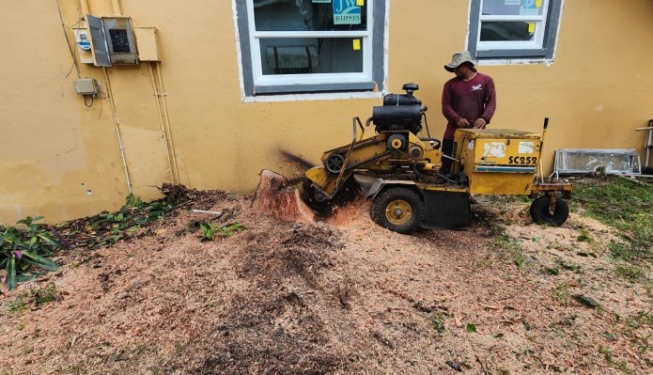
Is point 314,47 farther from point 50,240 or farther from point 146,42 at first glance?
point 50,240

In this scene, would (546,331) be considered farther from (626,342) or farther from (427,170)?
(427,170)

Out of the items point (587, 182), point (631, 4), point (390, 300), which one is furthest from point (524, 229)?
point (631, 4)

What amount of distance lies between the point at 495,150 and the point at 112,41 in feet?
14.5

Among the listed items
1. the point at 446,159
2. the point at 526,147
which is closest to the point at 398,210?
the point at 446,159

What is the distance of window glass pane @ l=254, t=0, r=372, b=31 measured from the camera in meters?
4.59

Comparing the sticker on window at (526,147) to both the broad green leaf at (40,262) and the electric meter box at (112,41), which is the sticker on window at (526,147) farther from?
the broad green leaf at (40,262)

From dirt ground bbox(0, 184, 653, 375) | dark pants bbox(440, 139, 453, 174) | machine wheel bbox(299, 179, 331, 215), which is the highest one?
dark pants bbox(440, 139, 453, 174)

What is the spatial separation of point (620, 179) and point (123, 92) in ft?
24.2

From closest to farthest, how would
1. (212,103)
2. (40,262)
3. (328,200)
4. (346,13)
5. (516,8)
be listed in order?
(40,262) → (328,200) → (212,103) → (346,13) → (516,8)

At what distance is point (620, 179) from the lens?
5410mm

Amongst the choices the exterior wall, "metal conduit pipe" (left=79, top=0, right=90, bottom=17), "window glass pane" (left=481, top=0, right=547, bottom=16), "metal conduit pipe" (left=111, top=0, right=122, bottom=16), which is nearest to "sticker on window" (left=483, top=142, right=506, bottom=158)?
the exterior wall

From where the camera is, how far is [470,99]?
433 centimetres

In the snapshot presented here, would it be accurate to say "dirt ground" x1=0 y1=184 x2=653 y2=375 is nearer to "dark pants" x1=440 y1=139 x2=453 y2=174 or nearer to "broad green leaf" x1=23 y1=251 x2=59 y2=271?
"broad green leaf" x1=23 y1=251 x2=59 y2=271

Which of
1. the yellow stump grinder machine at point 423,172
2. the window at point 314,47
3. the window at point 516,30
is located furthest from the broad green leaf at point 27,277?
the window at point 516,30
